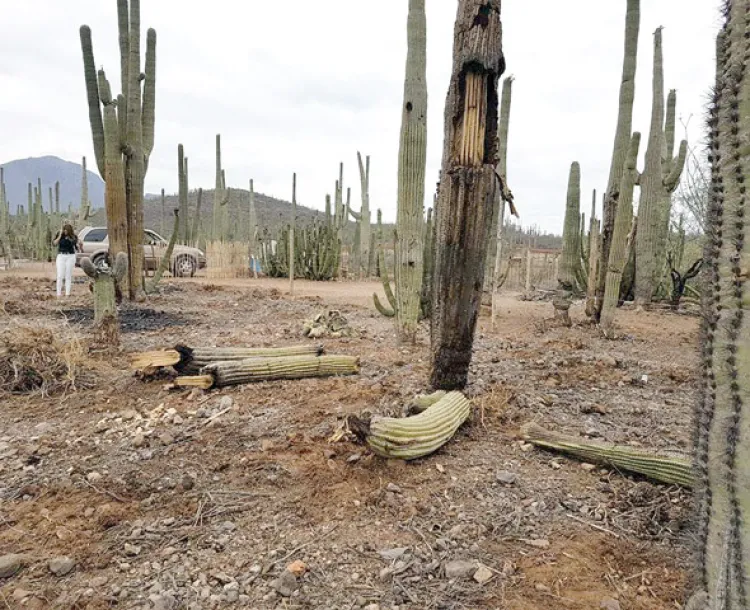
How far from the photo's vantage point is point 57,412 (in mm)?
4082

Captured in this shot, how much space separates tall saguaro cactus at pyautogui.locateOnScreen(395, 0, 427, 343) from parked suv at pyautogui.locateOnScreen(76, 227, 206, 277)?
40.9ft

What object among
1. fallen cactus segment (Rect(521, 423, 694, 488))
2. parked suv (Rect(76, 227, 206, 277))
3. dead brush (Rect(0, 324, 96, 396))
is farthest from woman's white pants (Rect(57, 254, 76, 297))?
fallen cactus segment (Rect(521, 423, 694, 488))

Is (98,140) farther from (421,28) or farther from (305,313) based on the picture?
(421,28)

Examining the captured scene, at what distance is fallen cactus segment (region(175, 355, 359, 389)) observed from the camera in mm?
4414

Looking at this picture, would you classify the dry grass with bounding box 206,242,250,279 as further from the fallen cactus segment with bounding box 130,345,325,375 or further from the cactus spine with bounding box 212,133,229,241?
the fallen cactus segment with bounding box 130,345,325,375

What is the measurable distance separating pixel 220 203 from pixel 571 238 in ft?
53.3

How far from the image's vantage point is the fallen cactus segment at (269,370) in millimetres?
4414

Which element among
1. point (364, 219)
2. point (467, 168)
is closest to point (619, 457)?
point (467, 168)

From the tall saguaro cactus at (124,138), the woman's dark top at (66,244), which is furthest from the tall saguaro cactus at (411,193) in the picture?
the woman's dark top at (66,244)

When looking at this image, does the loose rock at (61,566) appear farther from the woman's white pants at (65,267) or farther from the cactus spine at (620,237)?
the woman's white pants at (65,267)

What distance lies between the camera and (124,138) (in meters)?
9.79

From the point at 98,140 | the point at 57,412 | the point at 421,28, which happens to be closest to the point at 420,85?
the point at 421,28

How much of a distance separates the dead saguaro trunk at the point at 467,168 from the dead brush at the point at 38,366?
3092mm

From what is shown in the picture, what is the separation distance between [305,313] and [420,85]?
14.7ft
